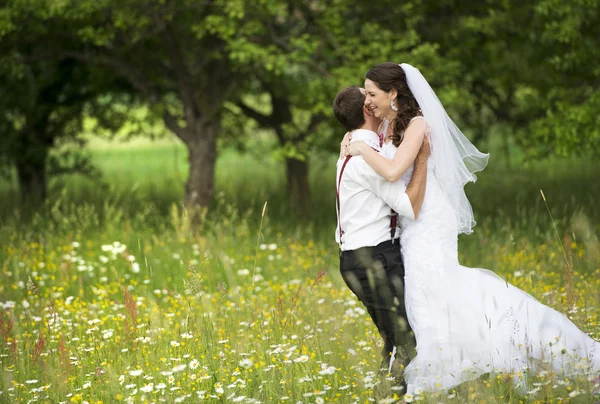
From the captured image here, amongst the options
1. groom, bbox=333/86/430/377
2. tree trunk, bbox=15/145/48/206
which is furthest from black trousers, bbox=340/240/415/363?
tree trunk, bbox=15/145/48/206

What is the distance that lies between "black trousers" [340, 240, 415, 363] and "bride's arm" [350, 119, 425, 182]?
1.44ft

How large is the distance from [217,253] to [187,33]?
4252 millimetres

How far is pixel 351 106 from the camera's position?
4281 millimetres

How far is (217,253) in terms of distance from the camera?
8.20 meters

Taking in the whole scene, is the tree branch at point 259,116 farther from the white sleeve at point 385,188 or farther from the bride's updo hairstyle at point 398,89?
the white sleeve at point 385,188

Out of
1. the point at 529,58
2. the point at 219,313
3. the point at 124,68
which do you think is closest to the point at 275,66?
the point at 124,68

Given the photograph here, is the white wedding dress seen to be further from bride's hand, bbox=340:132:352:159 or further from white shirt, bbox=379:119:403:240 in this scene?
bride's hand, bbox=340:132:352:159

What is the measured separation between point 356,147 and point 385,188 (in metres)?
0.28

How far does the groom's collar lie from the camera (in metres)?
4.28

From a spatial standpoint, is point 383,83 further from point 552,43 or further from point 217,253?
point 552,43

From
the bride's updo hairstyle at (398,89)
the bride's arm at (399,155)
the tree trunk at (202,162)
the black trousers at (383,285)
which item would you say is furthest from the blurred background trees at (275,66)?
the black trousers at (383,285)

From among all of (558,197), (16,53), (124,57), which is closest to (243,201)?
(124,57)

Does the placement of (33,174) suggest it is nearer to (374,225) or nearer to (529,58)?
(529,58)

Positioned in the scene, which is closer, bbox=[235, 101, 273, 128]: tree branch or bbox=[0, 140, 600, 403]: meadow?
bbox=[0, 140, 600, 403]: meadow
